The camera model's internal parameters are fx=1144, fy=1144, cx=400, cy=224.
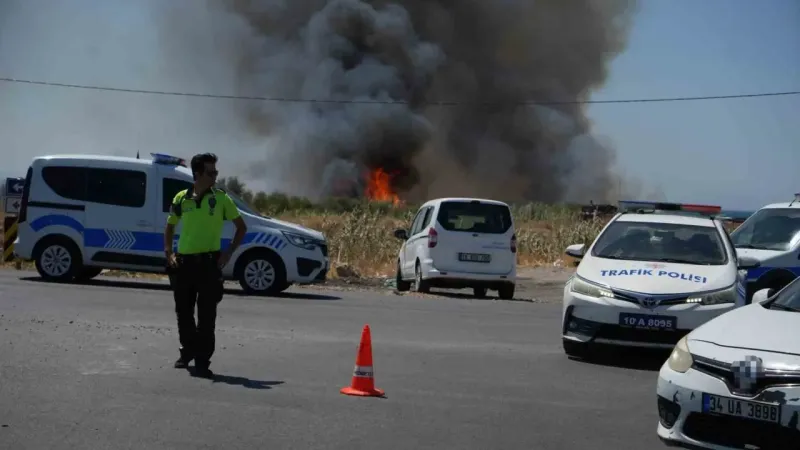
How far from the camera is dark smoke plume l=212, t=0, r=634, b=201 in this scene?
5700 cm

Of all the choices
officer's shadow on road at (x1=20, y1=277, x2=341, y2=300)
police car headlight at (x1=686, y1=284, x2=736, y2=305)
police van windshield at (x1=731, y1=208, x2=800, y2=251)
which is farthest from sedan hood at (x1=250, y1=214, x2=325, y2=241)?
police car headlight at (x1=686, y1=284, x2=736, y2=305)

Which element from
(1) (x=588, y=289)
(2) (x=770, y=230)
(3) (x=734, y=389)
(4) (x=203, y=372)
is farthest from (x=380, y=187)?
(3) (x=734, y=389)

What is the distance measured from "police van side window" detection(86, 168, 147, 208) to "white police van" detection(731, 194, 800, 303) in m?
8.83

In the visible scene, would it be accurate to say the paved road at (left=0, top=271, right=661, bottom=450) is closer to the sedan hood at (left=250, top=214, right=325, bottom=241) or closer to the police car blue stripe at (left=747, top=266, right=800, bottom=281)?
the sedan hood at (left=250, top=214, right=325, bottom=241)

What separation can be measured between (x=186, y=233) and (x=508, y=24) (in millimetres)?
51794

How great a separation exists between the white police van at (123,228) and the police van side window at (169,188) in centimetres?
2

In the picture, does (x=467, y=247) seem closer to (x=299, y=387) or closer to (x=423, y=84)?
(x=299, y=387)

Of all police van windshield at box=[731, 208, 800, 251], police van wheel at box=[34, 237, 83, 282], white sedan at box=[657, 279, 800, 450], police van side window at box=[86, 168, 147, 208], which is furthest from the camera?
police van wheel at box=[34, 237, 83, 282]

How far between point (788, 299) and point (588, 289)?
3091 millimetres

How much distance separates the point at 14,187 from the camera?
898 inches

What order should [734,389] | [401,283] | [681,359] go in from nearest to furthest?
[734,389] < [681,359] < [401,283]

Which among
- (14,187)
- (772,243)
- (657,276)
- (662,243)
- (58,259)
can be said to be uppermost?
(14,187)

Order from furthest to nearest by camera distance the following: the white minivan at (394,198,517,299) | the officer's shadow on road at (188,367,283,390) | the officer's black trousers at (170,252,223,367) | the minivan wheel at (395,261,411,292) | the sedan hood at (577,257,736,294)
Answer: the minivan wheel at (395,261,411,292) < the white minivan at (394,198,517,299) < the sedan hood at (577,257,736,294) < the officer's black trousers at (170,252,223,367) < the officer's shadow on road at (188,367,283,390)

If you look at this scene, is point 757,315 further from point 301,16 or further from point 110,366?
point 301,16
